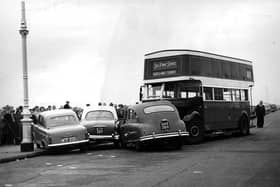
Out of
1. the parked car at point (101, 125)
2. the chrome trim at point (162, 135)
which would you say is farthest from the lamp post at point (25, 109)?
the chrome trim at point (162, 135)

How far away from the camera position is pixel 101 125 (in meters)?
21.4

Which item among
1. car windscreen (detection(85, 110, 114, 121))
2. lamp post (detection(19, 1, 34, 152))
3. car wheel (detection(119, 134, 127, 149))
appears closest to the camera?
lamp post (detection(19, 1, 34, 152))

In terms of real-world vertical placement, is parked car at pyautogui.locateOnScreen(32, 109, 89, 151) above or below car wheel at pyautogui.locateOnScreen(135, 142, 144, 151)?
above

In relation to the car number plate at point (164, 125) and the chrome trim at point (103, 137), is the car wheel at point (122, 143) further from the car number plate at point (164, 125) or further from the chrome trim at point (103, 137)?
the car number plate at point (164, 125)

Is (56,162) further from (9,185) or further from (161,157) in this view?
(9,185)

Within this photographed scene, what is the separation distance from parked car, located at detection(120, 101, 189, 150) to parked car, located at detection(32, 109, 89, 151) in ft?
6.26

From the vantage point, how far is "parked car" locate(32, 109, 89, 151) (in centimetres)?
1927

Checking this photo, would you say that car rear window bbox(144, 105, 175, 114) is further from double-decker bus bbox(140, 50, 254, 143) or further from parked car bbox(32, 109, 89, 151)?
double-decker bus bbox(140, 50, 254, 143)

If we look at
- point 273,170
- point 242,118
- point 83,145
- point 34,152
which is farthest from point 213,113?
point 273,170

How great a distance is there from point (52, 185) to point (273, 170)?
5.35 metres

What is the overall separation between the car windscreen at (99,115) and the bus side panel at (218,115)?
4.40m

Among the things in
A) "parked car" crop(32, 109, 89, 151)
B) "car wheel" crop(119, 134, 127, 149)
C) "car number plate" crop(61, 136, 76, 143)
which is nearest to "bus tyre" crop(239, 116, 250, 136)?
"car wheel" crop(119, 134, 127, 149)

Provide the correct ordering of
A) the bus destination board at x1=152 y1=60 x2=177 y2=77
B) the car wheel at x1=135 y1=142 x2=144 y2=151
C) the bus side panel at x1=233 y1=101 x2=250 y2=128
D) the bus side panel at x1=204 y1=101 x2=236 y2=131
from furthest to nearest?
1. the bus side panel at x1=233 y1=101 x2=250 y2=128
2. the bus side panel at x1=204 y1=101 x2=236 y2=131
3. the bus destination board at x1=152 y1=60 x2=177 y2=77
4. the car wheel at x1=135 y1=142 x2=144 y2=151

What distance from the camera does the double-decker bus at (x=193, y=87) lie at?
2267 centimetres
